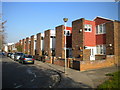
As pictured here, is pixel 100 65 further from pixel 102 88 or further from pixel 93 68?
pixel 102 88

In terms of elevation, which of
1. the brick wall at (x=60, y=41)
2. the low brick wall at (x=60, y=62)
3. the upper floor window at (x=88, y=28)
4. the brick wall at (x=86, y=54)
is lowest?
the low brick wall at (x=60, y=62)

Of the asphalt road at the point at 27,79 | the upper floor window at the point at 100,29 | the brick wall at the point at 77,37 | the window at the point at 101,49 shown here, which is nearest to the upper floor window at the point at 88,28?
the brick wall at the point at 77,37

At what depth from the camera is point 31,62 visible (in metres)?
20.7

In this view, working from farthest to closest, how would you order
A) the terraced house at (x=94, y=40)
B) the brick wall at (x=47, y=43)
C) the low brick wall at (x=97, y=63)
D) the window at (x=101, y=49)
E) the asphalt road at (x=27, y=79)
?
the brick wall at (x=47, y=43), the window at (x=101, y=49), the terraced house at (x=94, y=40), the low brick wall at (x=97, y=63), the asphalt road at (x=27, y=79)

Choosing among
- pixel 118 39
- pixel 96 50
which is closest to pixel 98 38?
pixel 96 50

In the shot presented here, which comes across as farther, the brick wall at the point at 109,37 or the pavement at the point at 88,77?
the brick wall at the point at 109,37

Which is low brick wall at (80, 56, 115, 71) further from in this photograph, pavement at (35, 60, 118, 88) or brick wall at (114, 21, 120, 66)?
pavement at (35, 60, 118, 88)

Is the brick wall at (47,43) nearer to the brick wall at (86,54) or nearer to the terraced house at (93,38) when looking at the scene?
the terraced house at (93,38)

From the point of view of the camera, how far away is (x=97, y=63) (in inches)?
594

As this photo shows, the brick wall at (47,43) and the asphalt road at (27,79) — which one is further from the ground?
the brick wall at (47,43)

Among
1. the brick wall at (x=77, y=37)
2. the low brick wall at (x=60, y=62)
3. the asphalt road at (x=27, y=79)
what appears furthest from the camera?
the brick wall at (x=77, y=37)

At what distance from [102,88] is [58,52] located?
17.6 m

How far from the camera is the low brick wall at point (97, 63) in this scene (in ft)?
46.3

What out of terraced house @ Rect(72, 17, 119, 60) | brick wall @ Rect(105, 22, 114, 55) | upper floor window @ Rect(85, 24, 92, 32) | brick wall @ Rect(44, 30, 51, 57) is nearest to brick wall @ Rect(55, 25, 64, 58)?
terraced house @ Rect(72, 17, 119, 60)
